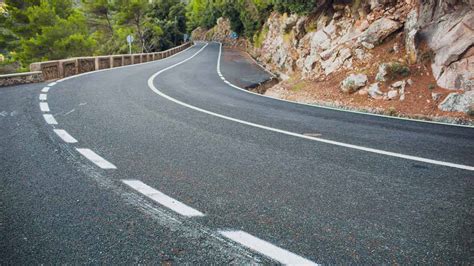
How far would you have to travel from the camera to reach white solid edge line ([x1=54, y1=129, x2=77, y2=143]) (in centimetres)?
485

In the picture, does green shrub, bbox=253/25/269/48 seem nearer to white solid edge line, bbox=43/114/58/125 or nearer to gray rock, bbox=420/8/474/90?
gray rock, bbox=420/8/474/90

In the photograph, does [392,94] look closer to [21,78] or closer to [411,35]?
[411,35]

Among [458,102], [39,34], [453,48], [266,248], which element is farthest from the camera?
[39,34]

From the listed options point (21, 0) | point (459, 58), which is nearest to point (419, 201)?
point (459, 58)

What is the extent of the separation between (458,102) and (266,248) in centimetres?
942

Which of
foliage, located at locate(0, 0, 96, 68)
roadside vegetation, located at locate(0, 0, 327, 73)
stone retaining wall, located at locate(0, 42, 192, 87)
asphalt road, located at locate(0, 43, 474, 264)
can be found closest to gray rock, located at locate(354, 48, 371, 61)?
roadside vegetation, located at locate(0, 0, 327, 73)

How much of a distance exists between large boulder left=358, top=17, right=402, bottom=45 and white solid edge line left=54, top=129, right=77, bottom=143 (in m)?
12.9

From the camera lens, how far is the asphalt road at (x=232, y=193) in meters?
2.32

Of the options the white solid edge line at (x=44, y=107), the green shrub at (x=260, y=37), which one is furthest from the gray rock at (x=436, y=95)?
the green shrub at (x=260, y=37)

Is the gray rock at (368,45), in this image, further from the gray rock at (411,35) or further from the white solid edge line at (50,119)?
the white solid edge line at (50,119)

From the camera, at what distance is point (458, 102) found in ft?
29.3

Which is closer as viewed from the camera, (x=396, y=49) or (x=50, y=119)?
(x=50, y=119)

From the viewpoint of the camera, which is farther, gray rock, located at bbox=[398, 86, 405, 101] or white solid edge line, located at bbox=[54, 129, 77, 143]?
gray rock, located at bbox=[398, 86, 405, 101]

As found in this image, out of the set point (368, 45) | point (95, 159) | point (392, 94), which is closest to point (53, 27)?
point (368, 45)
